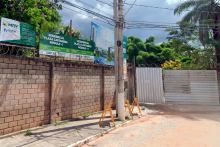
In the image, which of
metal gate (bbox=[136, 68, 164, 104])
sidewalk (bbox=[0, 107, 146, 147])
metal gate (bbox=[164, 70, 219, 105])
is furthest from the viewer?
metal gate (bbox=[136, 68, 164, 104])

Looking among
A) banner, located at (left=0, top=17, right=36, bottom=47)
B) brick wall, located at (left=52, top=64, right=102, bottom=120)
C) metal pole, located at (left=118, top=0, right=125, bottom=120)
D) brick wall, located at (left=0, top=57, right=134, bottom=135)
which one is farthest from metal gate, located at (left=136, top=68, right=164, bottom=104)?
banner, located at (left=0, top=17, right=36, bottom=47)

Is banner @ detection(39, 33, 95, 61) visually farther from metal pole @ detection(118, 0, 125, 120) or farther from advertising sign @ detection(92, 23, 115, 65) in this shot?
metal pole @ detection(118, 0, 125, 120)

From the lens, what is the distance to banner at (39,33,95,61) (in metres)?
6.70

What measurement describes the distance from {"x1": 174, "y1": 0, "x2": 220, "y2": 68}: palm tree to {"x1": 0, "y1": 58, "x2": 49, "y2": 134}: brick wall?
1168cm

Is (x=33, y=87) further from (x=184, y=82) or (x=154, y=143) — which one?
(x=184, y=82)

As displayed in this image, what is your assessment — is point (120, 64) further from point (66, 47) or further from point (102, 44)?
point (102, 44)

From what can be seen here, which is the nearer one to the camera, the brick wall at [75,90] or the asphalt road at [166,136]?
the asphalt road at [166,136]

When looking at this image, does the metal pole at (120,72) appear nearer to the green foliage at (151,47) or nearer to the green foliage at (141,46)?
the green foliage at (141,46)

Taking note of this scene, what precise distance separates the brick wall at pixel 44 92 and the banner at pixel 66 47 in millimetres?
601

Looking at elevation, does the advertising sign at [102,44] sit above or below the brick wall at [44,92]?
above

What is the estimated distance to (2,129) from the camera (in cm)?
489

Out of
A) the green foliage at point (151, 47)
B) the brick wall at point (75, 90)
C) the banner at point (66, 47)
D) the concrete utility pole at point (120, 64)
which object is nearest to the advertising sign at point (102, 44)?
the banner at point (66, 47)

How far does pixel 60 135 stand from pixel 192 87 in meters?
9.82

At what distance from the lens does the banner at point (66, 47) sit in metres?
6.70
